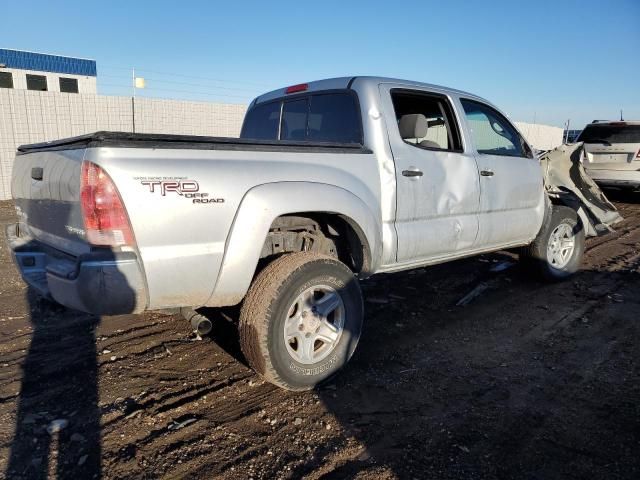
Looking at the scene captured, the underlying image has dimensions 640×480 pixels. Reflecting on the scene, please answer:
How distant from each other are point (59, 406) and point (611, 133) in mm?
11671

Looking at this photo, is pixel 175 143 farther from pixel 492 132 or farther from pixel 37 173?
pixel 492 132

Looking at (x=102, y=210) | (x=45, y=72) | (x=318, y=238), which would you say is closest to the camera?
(x=102, y=210)

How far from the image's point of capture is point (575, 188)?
6.03 meters

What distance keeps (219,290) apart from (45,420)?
4.03ft

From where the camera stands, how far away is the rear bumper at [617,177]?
10484mm

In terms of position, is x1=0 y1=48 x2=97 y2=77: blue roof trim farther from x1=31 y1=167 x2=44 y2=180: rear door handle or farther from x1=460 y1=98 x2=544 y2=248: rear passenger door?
x1=460 y1=98 x2=544 y2=248: rear passenger door

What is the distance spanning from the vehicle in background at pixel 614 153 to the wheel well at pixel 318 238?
9.19 metres

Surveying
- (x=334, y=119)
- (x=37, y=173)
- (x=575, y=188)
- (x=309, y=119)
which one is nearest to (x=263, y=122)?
(x=309, y=119)

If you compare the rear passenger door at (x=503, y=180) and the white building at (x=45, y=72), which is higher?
the white building at (x=45, y=72)

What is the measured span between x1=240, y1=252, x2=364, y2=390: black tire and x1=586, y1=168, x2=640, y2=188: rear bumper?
9.74 metres

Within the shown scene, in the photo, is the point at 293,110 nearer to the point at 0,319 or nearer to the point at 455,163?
the point at 455,163

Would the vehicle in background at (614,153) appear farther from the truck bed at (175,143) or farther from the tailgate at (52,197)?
the tailgate at (52,197)

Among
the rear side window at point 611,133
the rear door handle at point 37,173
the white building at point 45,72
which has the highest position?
the white building at point 45,72

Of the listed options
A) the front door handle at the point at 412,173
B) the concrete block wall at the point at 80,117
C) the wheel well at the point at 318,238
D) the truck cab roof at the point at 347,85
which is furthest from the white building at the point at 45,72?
the front door handle at the point at 412,173
